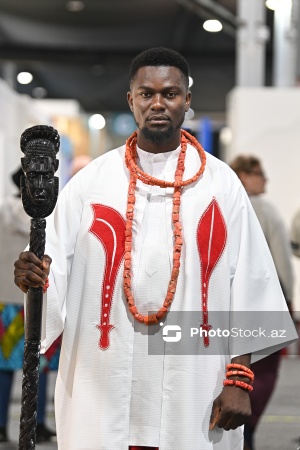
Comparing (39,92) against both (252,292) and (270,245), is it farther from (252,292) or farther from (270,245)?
(252,292)

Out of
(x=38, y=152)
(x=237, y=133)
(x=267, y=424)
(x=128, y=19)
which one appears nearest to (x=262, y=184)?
(x=267, y=424)

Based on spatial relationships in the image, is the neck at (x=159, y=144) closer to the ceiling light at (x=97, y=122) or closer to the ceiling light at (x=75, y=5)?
the ceiling light at (x=75, y=5)

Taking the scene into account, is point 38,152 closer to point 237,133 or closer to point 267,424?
point 267,424

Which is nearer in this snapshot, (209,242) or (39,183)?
(39,183)

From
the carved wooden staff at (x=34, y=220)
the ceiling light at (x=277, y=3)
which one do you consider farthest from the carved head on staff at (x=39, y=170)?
the ceiling light at (x=277, y=3)

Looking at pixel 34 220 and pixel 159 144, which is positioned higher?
pixel 159 144

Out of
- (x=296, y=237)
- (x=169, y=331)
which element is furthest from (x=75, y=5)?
(x=169, y=331)

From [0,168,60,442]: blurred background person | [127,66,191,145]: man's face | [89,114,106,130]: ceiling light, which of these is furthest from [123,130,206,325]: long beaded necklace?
[89,114,106,130]: ceiling light

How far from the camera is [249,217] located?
131 inches

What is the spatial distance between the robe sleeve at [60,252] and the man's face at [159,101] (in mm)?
269

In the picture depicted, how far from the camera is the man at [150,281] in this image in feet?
10.4

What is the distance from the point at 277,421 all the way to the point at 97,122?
23898 mm

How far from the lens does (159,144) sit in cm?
332

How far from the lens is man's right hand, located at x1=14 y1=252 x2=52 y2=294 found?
9.70 feet
